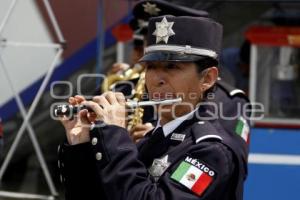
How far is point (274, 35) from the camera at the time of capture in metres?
3.36

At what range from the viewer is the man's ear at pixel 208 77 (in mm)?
1432

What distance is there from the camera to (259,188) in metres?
3.39

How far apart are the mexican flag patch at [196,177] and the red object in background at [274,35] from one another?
218 cm

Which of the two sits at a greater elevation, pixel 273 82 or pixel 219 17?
pixel 219 17

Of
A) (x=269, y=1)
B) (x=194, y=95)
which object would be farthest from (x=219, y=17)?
(x=194, y=95)

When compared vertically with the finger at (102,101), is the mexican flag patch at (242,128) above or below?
below

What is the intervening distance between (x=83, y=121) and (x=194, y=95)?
0.89 feet

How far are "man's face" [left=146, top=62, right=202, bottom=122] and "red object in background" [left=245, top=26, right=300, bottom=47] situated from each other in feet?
6.65

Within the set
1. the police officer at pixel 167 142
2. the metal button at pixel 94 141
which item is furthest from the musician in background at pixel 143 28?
the metal button at pixel 94 141

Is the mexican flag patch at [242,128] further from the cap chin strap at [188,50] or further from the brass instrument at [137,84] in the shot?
the cap chin strap at [188,50]

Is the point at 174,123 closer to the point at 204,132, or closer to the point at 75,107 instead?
the point at 204,132

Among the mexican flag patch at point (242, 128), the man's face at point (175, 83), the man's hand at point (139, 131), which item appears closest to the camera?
the man's face at point (175, 83)

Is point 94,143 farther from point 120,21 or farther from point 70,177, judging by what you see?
point 120,21

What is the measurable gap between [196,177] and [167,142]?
175 millimetres
